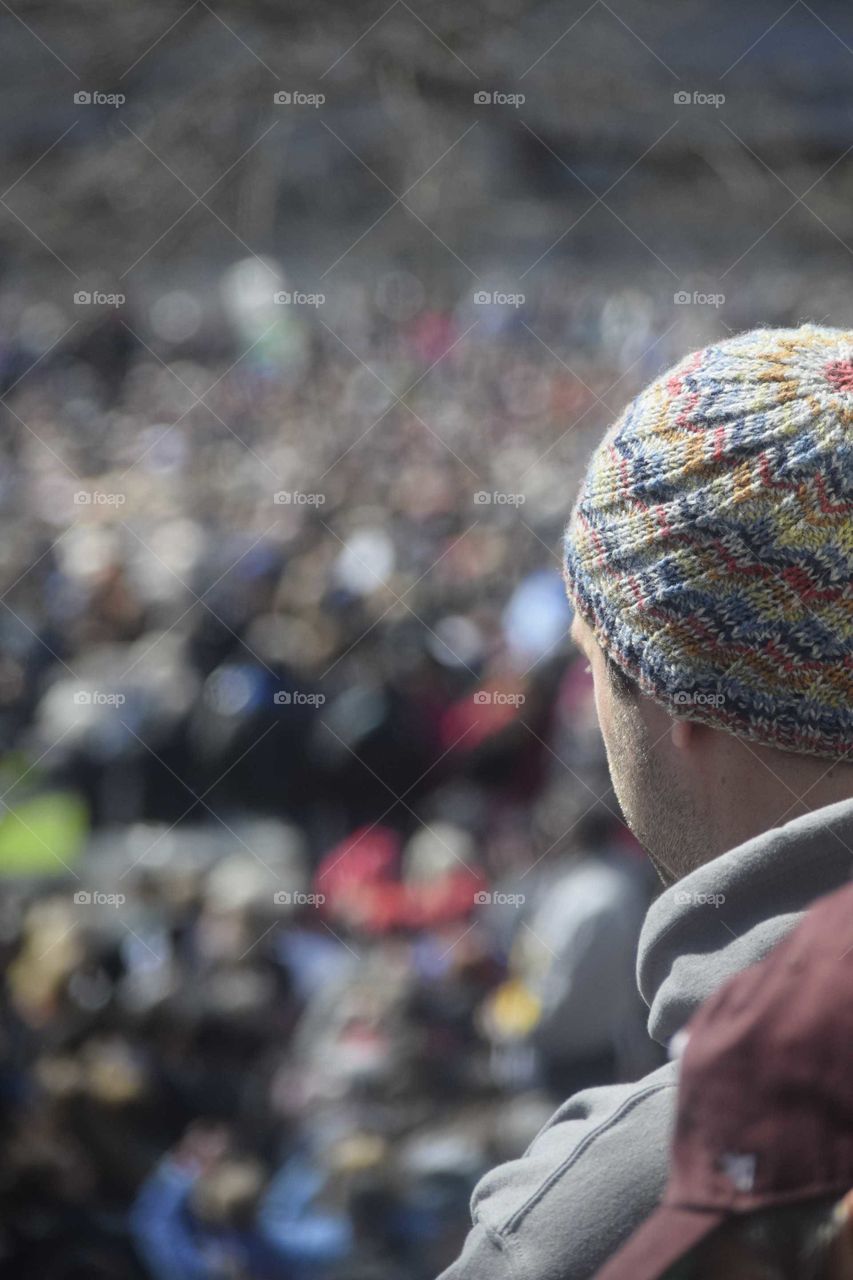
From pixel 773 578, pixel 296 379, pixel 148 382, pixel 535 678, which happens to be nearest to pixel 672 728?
pixel 773 578

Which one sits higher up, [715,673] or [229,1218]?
[715,673]

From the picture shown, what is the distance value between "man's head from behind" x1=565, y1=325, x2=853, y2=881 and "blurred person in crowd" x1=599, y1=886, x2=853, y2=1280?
0.40 m

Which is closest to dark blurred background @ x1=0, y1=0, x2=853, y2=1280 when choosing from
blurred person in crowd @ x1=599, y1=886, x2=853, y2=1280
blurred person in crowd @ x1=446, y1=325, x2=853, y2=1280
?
blurred person in crowd @ x1=446, y1=325, x2=853, y2=1280

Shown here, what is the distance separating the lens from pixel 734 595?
2.50 feet

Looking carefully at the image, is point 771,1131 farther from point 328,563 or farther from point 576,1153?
point 328,563

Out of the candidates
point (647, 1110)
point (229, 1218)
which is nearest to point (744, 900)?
point (647, 1110)

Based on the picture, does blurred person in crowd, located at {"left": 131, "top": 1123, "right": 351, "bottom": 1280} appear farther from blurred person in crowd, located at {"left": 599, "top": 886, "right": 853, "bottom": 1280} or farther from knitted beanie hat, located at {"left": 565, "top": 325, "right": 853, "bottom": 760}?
blurred person in crowd, located at {"left": 599, "top": 886, "right": 853, "bottom": 1280}

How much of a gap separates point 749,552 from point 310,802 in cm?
285

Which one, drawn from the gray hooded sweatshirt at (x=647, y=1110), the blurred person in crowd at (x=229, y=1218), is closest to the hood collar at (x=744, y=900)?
the gray hooded sweatshirt at (x=647, y=1110)

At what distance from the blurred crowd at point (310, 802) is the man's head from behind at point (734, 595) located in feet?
6.47

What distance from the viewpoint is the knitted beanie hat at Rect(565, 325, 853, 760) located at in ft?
2.49

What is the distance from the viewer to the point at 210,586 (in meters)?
4.02

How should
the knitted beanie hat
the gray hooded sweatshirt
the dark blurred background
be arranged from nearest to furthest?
1. the gray hooded sweatshirt
2. the knitted beanie hat
3. the dark blurred background

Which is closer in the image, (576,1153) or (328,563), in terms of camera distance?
(576,1153)
